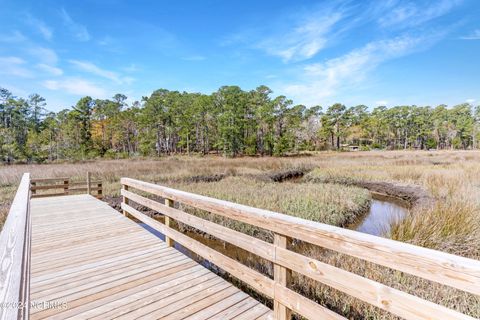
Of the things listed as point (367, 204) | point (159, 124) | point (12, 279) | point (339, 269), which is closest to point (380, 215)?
point (367, 204)

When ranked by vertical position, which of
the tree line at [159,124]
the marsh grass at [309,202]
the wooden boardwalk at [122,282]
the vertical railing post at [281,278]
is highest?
the tree line at [159,124]

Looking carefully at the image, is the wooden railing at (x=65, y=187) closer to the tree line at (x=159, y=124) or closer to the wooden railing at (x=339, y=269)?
the wooden railing at (x=339, y=269)

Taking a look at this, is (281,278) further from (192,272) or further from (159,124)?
(159,124)

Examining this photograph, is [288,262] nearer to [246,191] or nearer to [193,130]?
[246,191]

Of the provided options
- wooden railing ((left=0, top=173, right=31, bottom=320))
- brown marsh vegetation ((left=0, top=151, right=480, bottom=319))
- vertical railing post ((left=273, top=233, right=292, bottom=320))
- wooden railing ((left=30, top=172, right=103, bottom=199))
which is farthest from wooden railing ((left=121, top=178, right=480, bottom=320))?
wooden railing ((left=30, top=172, right=103, bottom=199))

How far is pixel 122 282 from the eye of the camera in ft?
9.41

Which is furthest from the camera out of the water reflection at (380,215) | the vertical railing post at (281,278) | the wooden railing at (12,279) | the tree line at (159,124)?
the tree line at (159,124)

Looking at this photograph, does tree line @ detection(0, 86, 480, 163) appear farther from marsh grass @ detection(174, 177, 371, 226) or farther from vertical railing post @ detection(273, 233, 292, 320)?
vertical railing post @ detection(273, 233, 292, 320)

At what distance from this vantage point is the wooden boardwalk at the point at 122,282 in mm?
2332

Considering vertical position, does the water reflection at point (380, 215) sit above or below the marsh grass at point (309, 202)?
below

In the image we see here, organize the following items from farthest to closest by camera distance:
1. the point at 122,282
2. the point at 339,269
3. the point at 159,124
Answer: the point at 159,124 → the point at 122,282 → the point at 339,269

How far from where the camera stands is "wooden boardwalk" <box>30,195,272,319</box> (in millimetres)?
2332

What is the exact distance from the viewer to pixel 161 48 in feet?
54.1

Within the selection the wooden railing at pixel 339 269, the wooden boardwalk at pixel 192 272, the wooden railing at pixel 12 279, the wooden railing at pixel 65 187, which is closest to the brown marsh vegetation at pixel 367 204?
the wooden boardwalk at pixel 192 272
